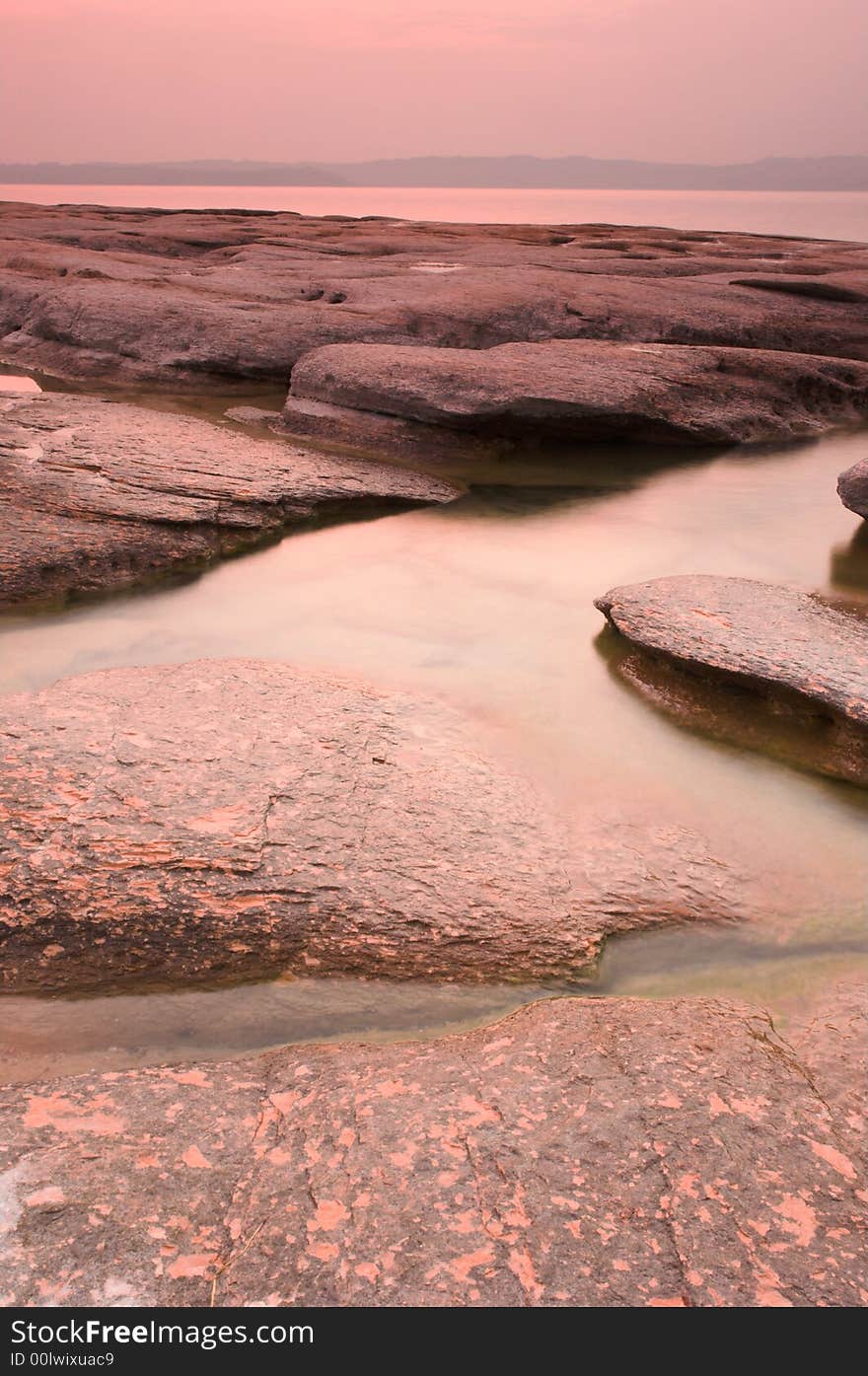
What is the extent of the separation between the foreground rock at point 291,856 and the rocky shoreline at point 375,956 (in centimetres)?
1

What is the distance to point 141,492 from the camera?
5.70 metres

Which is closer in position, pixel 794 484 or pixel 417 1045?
pixel 417 1045

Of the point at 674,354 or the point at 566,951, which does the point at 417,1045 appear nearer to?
the point at 566,951

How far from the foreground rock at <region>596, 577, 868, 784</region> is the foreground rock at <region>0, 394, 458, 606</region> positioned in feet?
7.64

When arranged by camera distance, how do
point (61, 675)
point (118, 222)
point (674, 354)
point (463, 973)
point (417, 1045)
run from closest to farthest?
point (417, 1045) → point (463, 973) → point (61, 675) → point (674, 354) → point (118, 222)

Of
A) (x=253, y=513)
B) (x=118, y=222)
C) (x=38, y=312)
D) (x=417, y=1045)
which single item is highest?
(x=118, y=222)

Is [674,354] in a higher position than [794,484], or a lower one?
higher

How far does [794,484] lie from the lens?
7.59 m

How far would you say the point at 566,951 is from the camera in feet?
8.73

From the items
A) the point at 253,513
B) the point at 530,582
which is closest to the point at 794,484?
the point at 530,582

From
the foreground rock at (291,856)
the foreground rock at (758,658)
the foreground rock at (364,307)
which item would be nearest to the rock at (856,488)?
the foreground rock at (758,658)

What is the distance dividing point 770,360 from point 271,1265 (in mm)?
9180

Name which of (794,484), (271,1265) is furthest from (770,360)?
(271,1265)

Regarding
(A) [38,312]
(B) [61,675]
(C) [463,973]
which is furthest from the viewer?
(A) [38,312]
